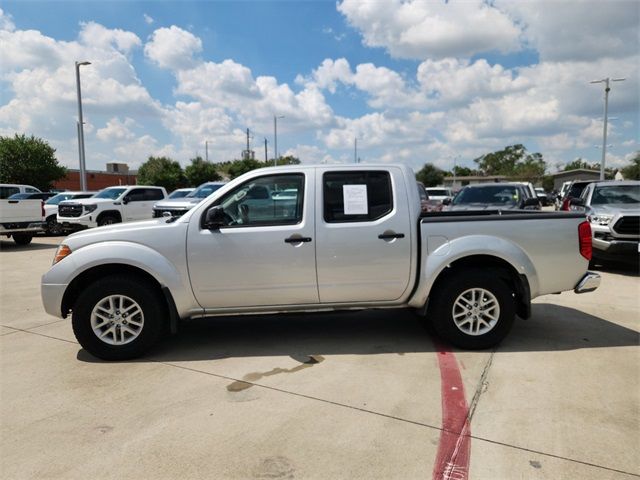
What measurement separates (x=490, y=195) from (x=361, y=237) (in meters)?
8.40

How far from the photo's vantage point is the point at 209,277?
177 inches

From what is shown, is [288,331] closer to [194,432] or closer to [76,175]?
[194,432]

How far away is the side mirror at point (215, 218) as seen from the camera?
14.5ft

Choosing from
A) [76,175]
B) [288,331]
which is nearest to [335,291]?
[288,331]

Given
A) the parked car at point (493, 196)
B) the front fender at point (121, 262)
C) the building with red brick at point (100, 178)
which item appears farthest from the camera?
the building with red brick at point (100, 178)

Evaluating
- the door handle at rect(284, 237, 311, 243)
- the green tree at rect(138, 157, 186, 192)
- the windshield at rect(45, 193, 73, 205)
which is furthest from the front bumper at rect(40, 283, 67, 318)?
the green tree at rect(138, 157, 186, 192)

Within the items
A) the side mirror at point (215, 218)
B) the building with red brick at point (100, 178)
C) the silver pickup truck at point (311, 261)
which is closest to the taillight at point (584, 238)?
the silver pickup truck at point (311, 261)

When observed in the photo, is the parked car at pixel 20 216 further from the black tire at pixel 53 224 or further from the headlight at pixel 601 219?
the headlight at pixel 601 219

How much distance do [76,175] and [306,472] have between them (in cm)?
6914

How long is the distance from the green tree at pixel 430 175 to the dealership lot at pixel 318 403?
275ft

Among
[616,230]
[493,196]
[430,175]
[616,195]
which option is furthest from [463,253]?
[430,175]

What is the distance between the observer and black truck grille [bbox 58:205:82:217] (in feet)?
52.6

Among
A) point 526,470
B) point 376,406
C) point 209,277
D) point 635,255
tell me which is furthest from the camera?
point 635,255

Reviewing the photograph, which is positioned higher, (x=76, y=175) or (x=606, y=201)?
(x=76, y=175)
